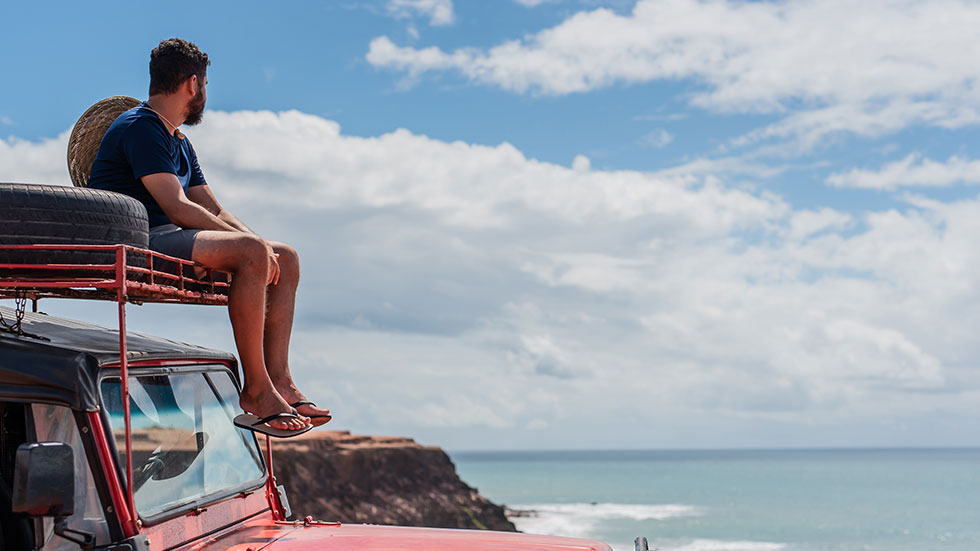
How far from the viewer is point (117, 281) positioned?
13.8ft

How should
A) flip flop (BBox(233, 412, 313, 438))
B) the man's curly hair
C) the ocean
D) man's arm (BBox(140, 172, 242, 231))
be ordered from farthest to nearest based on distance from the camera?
the ocean, the man's curly hair, man's arm (BBox(140, 172, 242, 231)), flip flop (BBox(233, 412, 313, 438))

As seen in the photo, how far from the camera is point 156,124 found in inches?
217

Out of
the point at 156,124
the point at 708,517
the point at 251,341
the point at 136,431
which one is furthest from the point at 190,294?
the point at 708,517

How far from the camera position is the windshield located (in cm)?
448

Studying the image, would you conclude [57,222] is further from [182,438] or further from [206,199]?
[206,199]

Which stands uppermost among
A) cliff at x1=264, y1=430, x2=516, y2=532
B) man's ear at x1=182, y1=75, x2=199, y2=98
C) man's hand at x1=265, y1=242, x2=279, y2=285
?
man's ear at x1=182, y1=75, x2=199, y2=98

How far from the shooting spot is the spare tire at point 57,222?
14.2ft

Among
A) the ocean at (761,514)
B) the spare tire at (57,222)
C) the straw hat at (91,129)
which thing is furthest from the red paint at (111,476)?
the ocean at (761,514)

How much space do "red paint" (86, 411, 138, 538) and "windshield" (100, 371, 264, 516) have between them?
0.25 ft

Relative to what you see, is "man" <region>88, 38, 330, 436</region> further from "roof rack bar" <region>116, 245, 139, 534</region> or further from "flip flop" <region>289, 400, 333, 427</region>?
"roof rack bar" <region>116, 245, 139, 534</region>

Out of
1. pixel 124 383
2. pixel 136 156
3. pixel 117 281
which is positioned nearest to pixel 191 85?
pixel 136 156

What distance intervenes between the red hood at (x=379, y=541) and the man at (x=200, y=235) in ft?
1.62

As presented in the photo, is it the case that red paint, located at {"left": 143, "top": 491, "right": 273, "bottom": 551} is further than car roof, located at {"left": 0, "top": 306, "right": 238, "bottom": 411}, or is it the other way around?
red paint, located at {"left": 143, "top": 491, "right": 273, "bottom": 551}

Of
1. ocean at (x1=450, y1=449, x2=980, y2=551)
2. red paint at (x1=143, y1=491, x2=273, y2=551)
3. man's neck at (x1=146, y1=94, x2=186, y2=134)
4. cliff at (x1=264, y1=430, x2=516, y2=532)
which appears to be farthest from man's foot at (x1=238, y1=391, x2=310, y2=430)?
ocean at (x1=450, y1=449, x2=980, y2=551)
